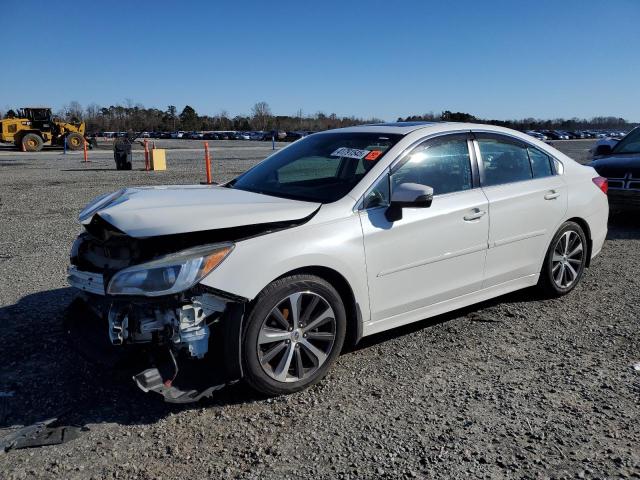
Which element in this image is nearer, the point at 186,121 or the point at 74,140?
the point at 74,140

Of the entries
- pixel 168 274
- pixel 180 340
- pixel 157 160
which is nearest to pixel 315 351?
pixel 180 340

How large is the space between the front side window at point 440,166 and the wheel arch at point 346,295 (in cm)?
84

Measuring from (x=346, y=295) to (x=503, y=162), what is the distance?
2068 mm

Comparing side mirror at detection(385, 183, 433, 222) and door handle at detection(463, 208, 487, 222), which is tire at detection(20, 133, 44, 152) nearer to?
door handle at detection(463, 208, 487, 222)

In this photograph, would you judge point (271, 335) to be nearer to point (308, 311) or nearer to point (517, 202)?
point (308, 311)

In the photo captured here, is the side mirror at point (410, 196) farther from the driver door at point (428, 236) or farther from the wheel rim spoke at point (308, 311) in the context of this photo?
the wheel rim spoke at point (308, 311)

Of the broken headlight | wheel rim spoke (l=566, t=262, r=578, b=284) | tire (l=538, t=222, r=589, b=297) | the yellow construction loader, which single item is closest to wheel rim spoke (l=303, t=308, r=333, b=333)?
the broken headlight

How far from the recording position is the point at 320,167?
4719 millimetres

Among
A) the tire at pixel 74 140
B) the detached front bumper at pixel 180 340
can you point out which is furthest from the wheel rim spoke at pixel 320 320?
the tire at pixel 74 140

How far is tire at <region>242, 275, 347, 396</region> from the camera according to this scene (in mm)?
3285

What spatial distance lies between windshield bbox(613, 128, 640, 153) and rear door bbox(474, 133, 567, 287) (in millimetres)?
5392

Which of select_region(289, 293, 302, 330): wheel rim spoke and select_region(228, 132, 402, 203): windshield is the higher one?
select_region(228, 132, 402, 203): windshield

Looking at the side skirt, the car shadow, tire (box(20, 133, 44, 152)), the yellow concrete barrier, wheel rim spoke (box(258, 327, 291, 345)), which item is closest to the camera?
wheel rim spoke (box(258, 327, 291, 345))

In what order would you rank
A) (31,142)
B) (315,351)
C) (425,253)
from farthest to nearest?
1. (31,142)
2. (425,253)
3. (315,351)
